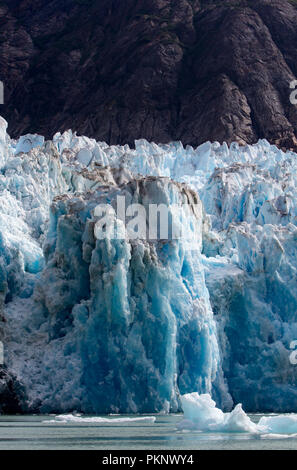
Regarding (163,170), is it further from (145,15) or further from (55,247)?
(145,15)

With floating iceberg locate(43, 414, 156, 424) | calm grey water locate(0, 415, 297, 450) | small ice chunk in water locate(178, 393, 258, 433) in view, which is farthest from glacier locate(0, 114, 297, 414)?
small ice chunk in water locate(178, 393, 258, 433)

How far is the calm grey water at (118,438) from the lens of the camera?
810 inches

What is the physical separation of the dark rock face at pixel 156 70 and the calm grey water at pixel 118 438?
3893cm

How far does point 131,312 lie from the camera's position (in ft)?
95.1

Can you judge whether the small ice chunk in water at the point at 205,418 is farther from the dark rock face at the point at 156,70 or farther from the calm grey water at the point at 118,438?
the dark rock face at the point at 156,70

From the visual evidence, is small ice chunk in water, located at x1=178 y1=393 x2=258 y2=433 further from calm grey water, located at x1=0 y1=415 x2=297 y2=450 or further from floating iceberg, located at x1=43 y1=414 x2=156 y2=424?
floating iceberg, located at x1=43 y1=414 x2=156 y2=424

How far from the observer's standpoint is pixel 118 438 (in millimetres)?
21969

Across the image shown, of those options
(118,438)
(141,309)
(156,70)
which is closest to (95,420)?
(141,309)

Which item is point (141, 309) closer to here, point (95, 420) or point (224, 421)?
point (95, 420)

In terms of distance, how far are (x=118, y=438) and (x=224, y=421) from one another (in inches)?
112

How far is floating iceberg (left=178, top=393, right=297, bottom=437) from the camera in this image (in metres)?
23.1

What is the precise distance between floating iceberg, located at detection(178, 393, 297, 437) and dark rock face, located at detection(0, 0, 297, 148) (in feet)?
129

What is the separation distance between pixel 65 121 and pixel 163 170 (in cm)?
2211

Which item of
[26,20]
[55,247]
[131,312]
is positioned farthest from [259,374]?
[26,20]
